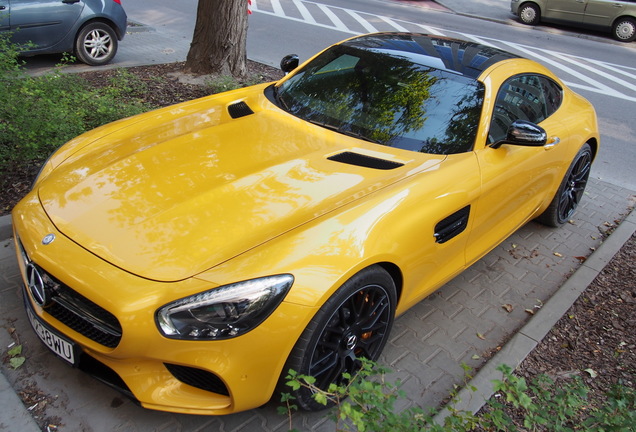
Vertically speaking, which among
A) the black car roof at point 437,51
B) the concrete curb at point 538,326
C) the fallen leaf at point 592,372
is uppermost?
the black car roof at point 437,51

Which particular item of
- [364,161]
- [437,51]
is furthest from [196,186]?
[437,51]

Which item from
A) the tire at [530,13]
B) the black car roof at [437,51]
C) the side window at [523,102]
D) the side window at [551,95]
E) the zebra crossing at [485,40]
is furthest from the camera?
the tire at [530,13]

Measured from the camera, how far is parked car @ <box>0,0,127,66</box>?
7277 millimetres

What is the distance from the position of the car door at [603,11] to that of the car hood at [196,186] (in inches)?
569

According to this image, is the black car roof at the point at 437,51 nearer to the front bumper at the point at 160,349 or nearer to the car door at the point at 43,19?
the front bumper at the point at 160,349

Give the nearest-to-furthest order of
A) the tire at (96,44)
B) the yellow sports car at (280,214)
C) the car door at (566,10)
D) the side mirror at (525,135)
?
1. the yellow sports car at (280,214)
2. the side mirror at (525,135)
3. the tire at (96,44)
4. the car door at (566,10)

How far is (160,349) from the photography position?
2.26 meters

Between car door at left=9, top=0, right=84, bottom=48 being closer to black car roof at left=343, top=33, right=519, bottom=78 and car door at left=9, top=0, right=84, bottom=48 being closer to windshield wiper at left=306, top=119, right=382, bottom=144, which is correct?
black car roof at left=343, top=33, right=519, bottom=78

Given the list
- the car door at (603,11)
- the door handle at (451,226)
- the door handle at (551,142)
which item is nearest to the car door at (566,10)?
the car door at (603,11)

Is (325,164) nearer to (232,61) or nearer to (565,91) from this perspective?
(565,91)

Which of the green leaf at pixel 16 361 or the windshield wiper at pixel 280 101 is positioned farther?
the windshield wiper at pixel 280 101

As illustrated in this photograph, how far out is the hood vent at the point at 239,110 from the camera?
378 centimetres

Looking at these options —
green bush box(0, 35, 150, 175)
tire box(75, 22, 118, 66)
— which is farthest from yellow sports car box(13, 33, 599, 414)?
tire box(75, 22, 118, 66)

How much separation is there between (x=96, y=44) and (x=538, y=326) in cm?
731
